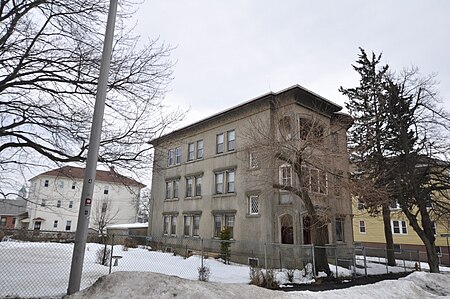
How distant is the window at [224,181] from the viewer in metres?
24.9

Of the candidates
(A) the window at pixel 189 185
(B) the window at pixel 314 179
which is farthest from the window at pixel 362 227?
(B) the window at pixel 314 179

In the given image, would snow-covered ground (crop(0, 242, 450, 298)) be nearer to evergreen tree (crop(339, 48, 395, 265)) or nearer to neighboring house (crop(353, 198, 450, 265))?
evergreen tree (crop(339, 48, 395, 265))

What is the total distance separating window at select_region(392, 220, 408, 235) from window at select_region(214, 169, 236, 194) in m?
25.4

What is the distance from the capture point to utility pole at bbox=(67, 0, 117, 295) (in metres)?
5.83

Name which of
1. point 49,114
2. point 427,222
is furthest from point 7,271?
point 427,222

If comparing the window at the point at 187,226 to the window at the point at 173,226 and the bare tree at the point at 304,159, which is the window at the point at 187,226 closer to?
the window at the point at 173,226

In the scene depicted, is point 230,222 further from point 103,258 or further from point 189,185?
point 103,258

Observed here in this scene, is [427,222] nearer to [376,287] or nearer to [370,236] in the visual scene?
[376,287]

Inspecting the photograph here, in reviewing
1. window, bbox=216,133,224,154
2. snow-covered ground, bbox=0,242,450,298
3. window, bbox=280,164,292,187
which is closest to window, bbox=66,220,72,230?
window, bbox=216,133,224,154

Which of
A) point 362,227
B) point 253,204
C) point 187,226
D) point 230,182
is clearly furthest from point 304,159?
point 362,227

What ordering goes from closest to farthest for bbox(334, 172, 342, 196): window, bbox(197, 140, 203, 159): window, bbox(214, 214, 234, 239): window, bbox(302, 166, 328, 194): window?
bbox(302, 166, 328, 194): window < bbox(334, 172, 342, 196): window < bbox(214, 214, 234, 239): window < bbox(197, 140, 203, 159): window

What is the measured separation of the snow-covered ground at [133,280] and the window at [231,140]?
9.31 metres

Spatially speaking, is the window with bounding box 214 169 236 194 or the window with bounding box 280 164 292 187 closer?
the window with bounding box 280 164 292 187

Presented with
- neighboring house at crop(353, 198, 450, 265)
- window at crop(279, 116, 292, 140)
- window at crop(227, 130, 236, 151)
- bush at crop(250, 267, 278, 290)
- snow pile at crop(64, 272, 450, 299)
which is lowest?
bush at crop(250, 267, 278, 290)
